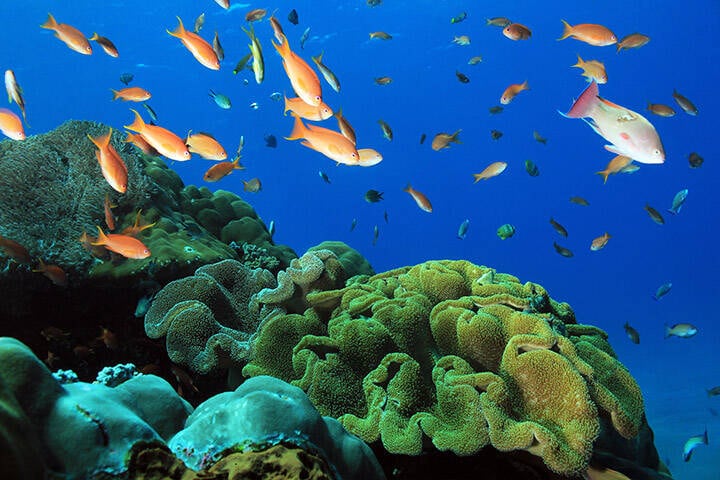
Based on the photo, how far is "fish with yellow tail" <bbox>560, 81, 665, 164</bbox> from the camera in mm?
3278

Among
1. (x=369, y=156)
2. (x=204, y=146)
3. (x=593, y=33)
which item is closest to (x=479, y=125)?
(x=593, y=33)

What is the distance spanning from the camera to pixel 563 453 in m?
2.46

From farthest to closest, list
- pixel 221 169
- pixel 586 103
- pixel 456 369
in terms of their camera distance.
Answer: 1. pixel 221 169
2. pixel 586 103
3. pixel 456 369

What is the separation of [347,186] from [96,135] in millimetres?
97324

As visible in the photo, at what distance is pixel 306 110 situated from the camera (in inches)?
181

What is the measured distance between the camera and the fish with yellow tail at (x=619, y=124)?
328cm

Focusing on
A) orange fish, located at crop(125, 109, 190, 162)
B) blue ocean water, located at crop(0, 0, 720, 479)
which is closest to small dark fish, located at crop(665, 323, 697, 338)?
blue ocean water, located at crop(0, 0, 720, 479)

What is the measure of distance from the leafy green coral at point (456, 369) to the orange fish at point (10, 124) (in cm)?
330

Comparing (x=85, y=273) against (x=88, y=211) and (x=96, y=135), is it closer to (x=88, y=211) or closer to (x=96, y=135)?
(x=88, y=211)

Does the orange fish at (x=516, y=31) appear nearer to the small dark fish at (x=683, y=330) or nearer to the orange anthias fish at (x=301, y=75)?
the orange anthias fish at (x=301, y=75)

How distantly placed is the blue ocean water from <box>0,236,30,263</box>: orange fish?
1687cm

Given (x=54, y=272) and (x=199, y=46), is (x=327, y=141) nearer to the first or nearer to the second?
(x=199, y=46)

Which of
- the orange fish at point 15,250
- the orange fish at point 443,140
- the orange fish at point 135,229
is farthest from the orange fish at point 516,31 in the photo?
the orange fish at point 15,250

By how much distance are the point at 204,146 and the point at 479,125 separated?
84.5 m
